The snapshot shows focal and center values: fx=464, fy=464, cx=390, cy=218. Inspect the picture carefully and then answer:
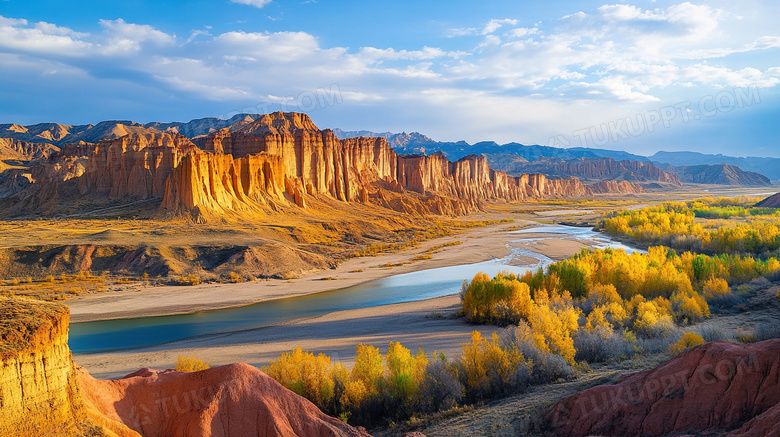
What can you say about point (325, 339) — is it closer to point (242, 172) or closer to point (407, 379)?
point (407, 379)

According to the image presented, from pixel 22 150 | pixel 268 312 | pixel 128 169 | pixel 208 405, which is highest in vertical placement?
pixel 22 150

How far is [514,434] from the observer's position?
1007 cm

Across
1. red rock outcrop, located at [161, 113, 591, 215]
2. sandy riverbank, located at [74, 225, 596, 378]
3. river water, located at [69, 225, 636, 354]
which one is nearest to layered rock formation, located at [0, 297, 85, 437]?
sandy riverbank, located at [74, 225, 596, 378]

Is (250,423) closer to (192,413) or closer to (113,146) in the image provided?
(192,413)

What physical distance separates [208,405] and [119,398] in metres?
1.65

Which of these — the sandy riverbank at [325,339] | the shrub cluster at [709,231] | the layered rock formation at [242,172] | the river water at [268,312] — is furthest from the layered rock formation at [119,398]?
the layered rock formation at [242,172]

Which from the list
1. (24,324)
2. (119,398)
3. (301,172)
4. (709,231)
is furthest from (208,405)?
(301,172)

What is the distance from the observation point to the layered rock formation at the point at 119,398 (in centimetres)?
643

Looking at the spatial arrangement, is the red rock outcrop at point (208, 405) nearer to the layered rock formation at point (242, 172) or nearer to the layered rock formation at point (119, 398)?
the layered rock formation at point (119, 398)

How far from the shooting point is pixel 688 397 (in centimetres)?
897

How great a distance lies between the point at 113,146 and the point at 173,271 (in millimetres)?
42247

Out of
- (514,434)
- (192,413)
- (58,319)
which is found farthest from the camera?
(514,434)

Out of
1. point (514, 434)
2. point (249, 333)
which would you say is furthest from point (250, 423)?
point (249, 333)

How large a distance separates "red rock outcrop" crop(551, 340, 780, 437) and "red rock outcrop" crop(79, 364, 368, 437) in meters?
4.85
